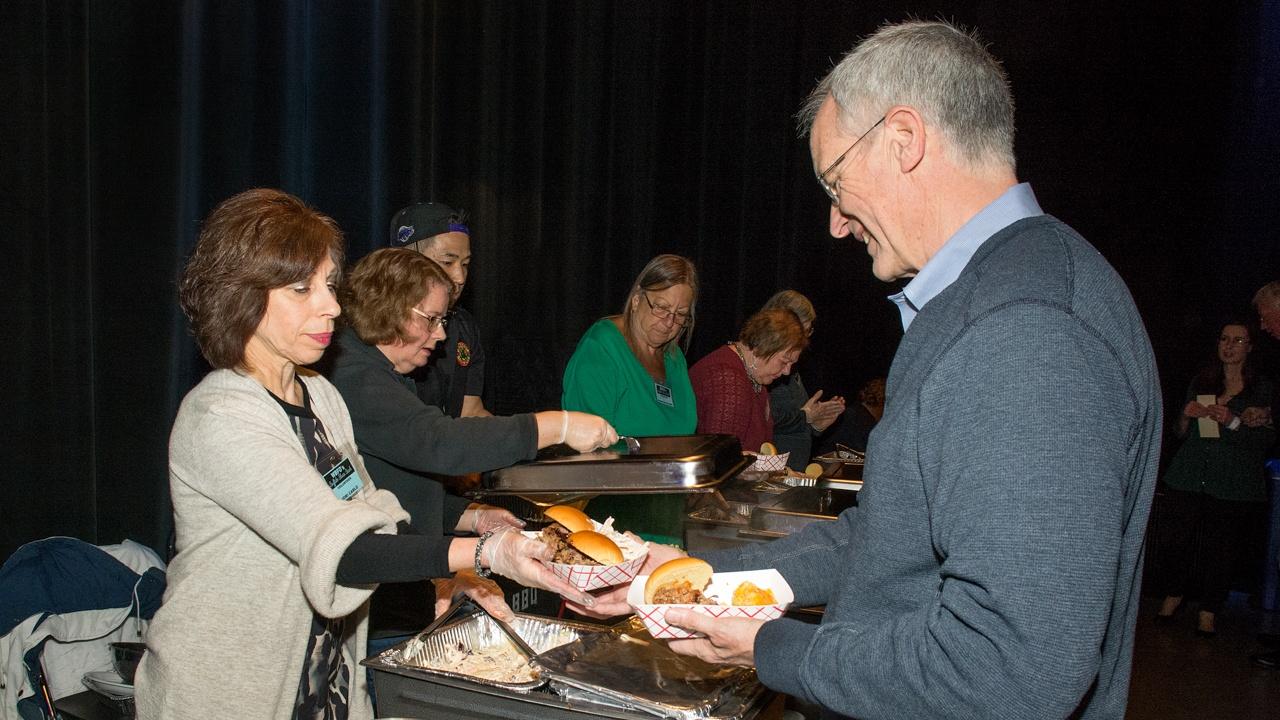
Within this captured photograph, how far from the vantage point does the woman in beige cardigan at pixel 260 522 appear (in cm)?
135

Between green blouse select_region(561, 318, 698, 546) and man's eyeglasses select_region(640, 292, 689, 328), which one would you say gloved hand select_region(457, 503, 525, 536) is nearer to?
green blouse select_region(561, 318, 698, 546)

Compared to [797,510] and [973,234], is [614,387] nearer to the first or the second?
[797,510]

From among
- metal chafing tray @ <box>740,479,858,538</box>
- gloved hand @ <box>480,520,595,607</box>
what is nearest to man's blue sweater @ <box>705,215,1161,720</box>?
gloved hand @ <box>480,520,595,607</box>

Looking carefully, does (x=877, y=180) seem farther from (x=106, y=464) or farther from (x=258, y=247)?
(x=106, y=464)

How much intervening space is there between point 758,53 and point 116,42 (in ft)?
13.0

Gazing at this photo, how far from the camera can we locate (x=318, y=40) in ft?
9.07

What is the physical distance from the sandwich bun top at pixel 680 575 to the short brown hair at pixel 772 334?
7.34ft

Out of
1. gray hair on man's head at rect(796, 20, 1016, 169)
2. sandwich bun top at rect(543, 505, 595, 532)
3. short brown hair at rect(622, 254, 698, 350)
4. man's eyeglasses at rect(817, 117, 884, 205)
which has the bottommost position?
sandwich bun top at rect(543, 505, 595, 532)

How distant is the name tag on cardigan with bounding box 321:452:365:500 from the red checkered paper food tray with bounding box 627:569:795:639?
21.2 inches

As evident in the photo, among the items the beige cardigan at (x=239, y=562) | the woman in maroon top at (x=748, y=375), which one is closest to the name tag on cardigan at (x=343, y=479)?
the beige cardigan at (x=239, y=562)

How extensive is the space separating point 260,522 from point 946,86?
1.13 metres

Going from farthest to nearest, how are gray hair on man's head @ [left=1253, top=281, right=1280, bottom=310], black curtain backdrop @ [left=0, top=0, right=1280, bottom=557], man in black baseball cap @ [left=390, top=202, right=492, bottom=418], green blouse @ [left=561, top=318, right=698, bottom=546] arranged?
gray hair on man's head @ [left=1253, top=281, right=1280, bottom=310] → green blouse @ [left=561, top=318, right=698, bottom=546] → man in black baseball cap @ [left=390, top=202, right=492, bottom=418] → black curtain backdrop @ [left=0, top=0, right=1280, bottom=557]

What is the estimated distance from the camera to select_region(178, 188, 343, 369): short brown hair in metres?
1.42

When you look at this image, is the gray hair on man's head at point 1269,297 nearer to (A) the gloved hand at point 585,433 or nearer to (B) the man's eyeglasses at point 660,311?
(B) the man's eyeglasses at point 660,311
